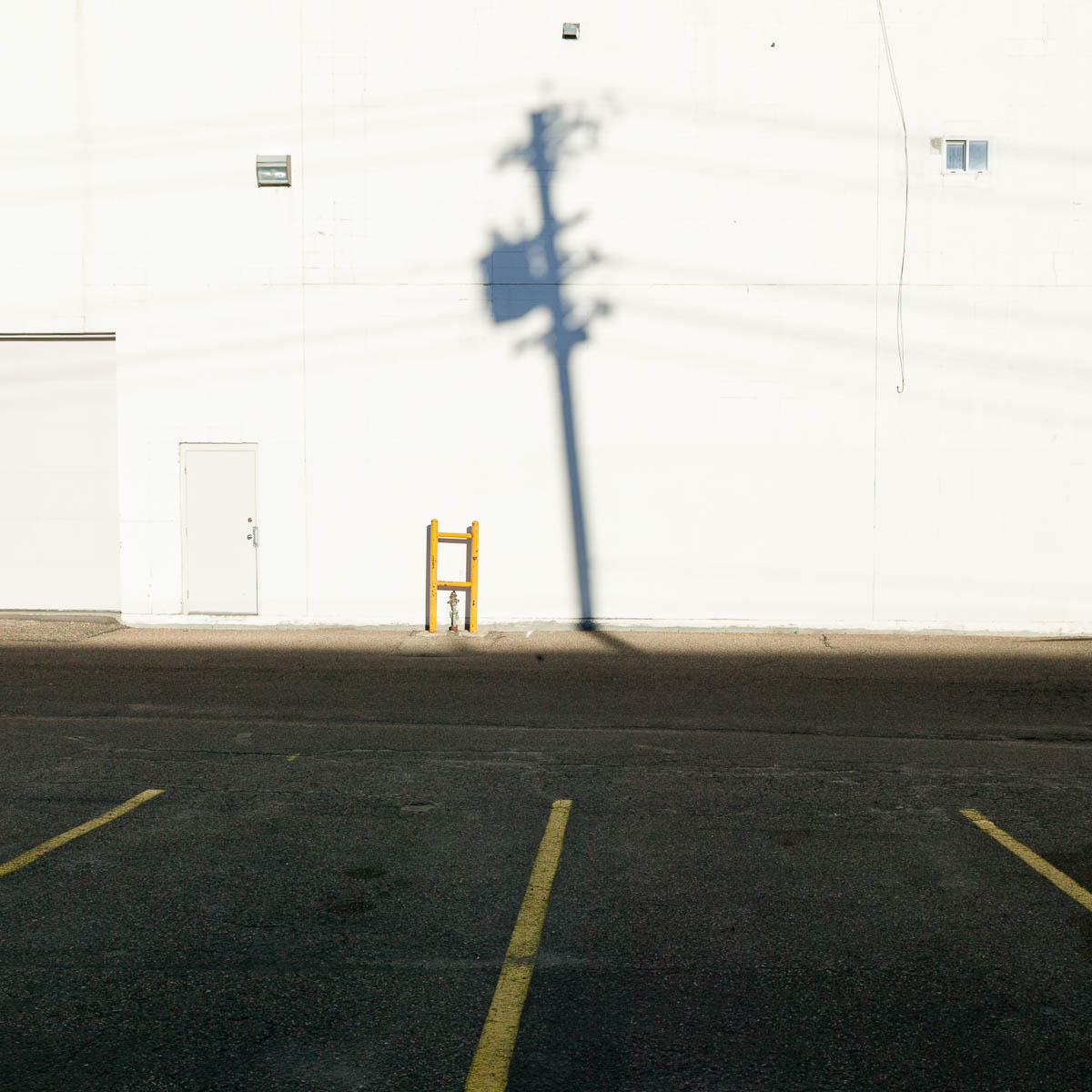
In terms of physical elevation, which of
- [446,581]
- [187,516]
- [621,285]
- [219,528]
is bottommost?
[446,581]

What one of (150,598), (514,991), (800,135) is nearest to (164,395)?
(150,598)

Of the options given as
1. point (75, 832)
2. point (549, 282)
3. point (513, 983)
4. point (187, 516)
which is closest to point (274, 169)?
point (549, 282)

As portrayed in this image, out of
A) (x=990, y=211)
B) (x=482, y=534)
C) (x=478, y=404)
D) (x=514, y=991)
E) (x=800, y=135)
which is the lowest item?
(x=514, y=991)

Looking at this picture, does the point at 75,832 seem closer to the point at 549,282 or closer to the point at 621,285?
the point at 549,282

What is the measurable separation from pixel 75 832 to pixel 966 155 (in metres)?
14.0

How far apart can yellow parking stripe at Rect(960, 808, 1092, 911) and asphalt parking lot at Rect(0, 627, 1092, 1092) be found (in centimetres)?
3

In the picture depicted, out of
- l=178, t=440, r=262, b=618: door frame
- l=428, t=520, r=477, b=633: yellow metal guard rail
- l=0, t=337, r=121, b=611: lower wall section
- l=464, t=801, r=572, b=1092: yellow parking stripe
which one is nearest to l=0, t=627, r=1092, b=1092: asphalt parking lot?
l=464, t=801, r=572, b=1092: yellow parking stripe

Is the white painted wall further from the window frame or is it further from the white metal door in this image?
the white metal door

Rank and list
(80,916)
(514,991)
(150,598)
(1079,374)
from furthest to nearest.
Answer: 1. (150,598)
2. (1079,374)
3. (80,916)
4. (514,991)

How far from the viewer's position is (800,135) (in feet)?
51.7

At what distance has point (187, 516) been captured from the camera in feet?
54.6

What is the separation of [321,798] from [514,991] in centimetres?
311

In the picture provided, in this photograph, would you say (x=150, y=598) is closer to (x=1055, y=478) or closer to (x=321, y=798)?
(x=321, y=798)

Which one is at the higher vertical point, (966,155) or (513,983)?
(966,155)
